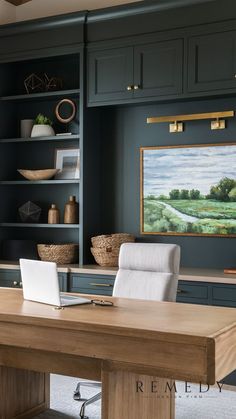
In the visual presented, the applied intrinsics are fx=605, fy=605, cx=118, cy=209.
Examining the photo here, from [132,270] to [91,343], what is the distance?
1.05m

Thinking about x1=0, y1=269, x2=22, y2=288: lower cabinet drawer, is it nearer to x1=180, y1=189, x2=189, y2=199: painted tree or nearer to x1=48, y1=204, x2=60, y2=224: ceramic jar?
x1=48, y1=204, x2=60, y2=224: ceramic jar

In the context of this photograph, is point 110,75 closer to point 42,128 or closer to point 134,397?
point 42,128

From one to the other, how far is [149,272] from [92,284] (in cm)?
127

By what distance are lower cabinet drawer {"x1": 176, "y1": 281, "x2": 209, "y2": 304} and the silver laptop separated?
1285 mm

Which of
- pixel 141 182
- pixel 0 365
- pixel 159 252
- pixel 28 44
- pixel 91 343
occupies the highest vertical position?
pixel 28 44

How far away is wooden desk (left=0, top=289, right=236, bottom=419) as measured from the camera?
7.84ft

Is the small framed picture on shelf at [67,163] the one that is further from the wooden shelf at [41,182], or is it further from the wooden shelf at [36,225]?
the wooden shelf at [36,225]

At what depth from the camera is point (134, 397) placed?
2.91 meters

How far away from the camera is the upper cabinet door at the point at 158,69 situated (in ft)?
14.9

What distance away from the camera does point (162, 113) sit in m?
5.00

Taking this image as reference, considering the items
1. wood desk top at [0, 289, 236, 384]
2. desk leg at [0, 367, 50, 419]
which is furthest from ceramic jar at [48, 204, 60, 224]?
wood desk top at [0, 289, 236, 384]

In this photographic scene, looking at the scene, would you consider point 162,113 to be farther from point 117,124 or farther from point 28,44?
point 28,44

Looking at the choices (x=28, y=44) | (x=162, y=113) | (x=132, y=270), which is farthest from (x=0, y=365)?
(x=28, y=44)

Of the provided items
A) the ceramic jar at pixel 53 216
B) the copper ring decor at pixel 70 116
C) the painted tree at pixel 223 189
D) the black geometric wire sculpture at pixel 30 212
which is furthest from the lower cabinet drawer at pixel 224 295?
the copper ring decor at pixel 70 116
